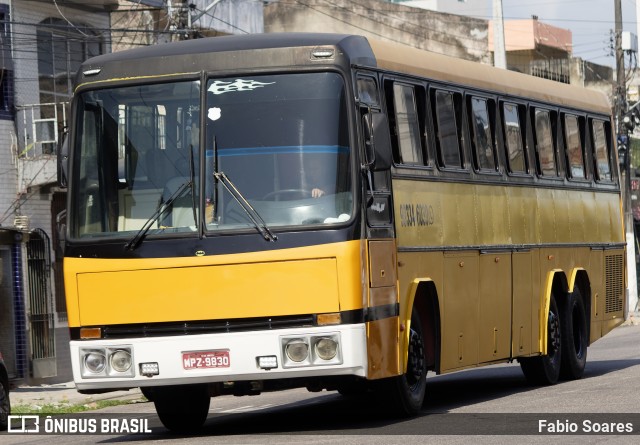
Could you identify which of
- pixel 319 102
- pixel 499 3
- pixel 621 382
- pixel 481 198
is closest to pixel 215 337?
pixel 319 102

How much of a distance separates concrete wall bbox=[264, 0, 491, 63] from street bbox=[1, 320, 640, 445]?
118 feet

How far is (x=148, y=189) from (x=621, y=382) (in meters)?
6.81

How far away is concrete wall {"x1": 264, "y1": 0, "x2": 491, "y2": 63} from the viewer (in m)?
56.1


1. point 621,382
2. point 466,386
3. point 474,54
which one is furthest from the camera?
point 474,54

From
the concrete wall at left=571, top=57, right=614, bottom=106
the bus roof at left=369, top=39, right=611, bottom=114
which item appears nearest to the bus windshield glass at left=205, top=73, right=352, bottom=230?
the bus roof at left=369, top=39, right=611, bottom=114

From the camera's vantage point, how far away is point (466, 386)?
18984mm

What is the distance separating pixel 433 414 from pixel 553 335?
4.37m

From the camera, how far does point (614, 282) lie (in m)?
21.0

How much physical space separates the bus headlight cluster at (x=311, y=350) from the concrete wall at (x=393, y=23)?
43946mm

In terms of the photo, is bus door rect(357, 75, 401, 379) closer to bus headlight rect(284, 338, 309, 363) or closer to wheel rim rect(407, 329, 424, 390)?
bus headlight rect(284, 338, 309, 363)

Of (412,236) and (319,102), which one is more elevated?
(319,102)

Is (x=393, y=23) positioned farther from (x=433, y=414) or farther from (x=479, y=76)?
(x=433, y=414)

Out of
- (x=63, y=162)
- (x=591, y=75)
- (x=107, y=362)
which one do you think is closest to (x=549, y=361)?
(x=107, y=362)

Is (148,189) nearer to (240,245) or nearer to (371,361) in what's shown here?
(240,245)
